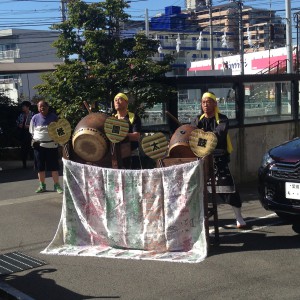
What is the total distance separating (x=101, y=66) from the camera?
7.50 meters

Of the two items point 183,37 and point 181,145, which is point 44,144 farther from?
point 183,37

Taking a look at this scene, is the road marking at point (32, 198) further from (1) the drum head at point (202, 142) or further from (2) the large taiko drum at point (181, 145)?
(1) the drum head at point (202, 142)

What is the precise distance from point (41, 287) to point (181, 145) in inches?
87.8

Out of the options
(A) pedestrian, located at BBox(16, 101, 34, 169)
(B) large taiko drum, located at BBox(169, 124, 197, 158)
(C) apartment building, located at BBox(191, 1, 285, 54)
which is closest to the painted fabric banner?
(B) large taiko drum, located at BBox(169, 124, 197, 158)

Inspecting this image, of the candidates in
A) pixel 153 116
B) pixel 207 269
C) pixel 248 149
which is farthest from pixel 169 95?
pixel 207 269

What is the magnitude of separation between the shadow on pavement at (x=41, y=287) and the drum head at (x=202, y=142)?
1760 millimetres

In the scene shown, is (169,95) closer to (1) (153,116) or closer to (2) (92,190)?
(1) (153,116)

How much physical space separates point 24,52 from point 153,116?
57.4 m

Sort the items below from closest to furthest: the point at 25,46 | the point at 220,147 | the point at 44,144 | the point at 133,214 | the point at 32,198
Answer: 1. the point at 133,214
2. the point at 220,147
3. the point at 44,144
4. the point at 32,198
5. the point at 25,46

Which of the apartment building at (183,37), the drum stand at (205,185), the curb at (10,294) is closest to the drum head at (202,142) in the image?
the drum stand at (205,185)

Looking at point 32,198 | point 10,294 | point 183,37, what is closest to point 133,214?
point 10,294

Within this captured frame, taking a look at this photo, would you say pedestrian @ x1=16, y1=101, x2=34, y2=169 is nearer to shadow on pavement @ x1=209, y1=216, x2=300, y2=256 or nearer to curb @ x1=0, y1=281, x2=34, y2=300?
shadow on pavement @ x1=209, y1=216, x2=300, y2=256

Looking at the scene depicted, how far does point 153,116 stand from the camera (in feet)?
27.1

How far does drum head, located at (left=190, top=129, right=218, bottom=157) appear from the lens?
16.7 ft
